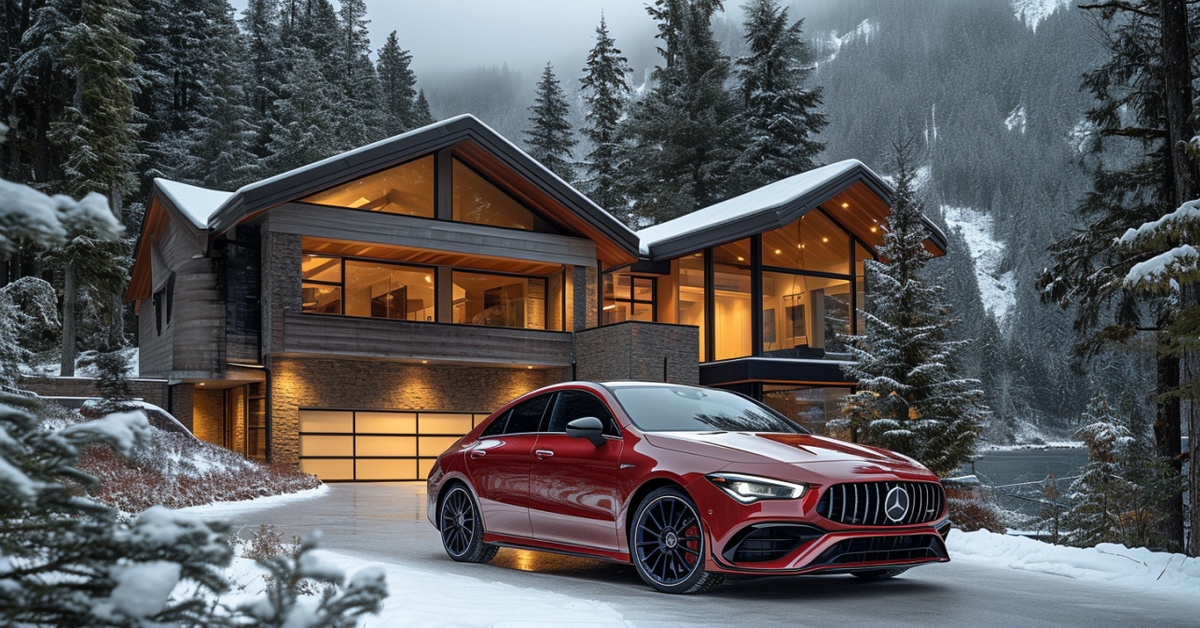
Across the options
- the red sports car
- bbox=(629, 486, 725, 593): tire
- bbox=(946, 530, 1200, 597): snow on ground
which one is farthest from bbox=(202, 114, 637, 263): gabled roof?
bbox=(629, 486, 725, 593): tire

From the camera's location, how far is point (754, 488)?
7.83 meters

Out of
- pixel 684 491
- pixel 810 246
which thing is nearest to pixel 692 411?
pixel 684 491

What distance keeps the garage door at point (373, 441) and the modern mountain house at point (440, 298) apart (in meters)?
0.05

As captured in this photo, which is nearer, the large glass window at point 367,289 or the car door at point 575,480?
the car door at point 575,480

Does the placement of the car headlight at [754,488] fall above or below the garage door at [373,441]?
above

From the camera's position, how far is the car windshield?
9.09 meters

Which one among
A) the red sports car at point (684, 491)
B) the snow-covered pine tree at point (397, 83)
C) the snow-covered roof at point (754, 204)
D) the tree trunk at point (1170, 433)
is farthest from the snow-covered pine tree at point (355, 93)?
the red sports car at point (684, 491)

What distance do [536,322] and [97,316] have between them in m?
20.9

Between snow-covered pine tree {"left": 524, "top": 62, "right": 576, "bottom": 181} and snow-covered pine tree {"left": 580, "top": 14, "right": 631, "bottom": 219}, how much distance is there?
4.07 feet

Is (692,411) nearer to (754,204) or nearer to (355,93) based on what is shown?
(754,204)

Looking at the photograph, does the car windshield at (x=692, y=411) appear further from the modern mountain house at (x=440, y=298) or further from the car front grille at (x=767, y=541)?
the modern mountain house at (x=440, y=298)

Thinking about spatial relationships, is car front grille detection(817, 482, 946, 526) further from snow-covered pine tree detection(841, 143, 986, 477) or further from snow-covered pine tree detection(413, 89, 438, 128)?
snow-covered pine tree detection(413, 89, 438, 128)

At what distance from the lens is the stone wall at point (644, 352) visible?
27422mm

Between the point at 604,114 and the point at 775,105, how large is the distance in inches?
634
